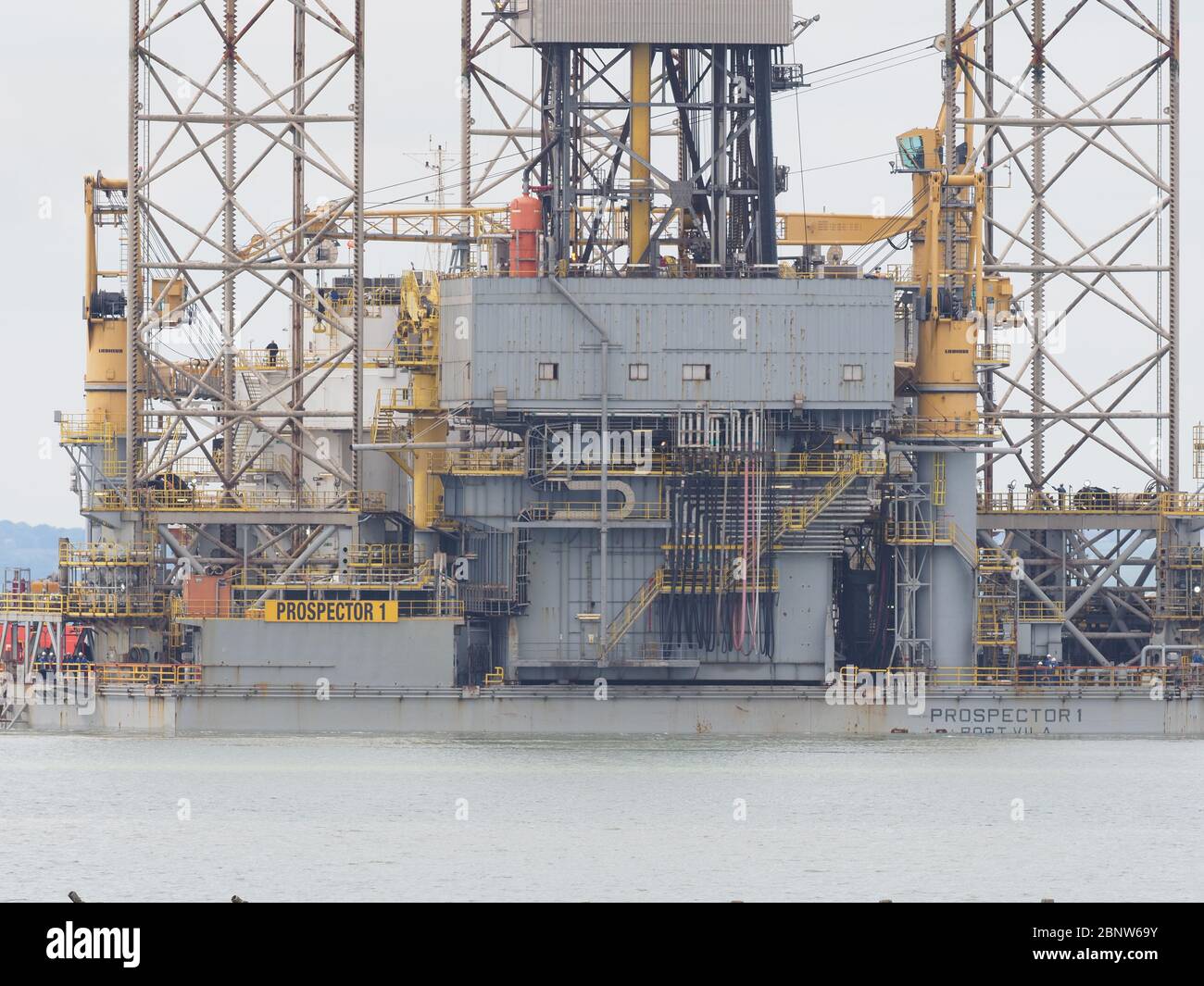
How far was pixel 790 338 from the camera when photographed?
65500 mm

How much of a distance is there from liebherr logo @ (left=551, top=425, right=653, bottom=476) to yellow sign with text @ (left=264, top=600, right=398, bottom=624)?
519 cm

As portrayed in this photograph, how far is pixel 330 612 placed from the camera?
65.8 meters

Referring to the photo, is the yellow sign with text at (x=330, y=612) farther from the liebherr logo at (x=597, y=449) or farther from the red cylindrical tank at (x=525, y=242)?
the red cylindrical tank at (x=525, y=242)

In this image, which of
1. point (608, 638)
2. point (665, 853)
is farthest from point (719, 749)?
point (665, 853)

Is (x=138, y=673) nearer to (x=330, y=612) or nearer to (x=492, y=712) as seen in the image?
(x=330, y=612)

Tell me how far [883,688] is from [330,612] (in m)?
12.8
